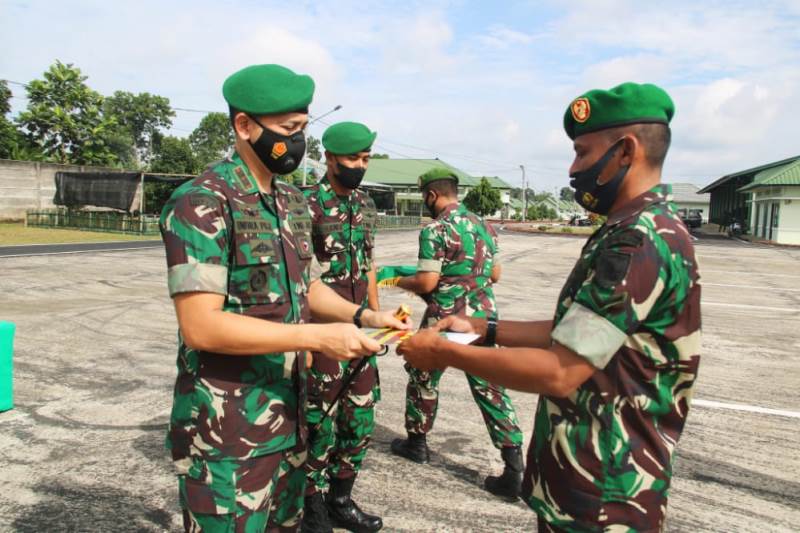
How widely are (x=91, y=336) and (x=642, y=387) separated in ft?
24.3

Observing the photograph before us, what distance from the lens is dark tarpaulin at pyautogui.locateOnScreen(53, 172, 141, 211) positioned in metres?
25.0

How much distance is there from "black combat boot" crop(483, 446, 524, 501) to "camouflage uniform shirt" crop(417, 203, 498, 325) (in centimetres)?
95

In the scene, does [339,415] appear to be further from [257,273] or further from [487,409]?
[257,273]

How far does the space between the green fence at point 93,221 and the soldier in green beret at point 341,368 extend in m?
25.0

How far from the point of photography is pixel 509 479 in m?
3.63

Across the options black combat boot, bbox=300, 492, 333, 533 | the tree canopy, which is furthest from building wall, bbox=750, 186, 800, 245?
black combat boot, bbox=300, 492, 333, 533

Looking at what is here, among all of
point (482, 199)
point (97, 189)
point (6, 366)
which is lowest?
point (6, 366)

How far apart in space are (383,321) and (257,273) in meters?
0.72

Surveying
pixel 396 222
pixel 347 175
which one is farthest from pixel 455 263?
pixel 396 222

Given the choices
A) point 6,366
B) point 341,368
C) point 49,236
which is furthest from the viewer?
point 49,236

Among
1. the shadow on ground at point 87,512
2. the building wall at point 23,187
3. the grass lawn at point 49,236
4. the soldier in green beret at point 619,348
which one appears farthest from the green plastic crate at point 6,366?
the building wall at point 23,187

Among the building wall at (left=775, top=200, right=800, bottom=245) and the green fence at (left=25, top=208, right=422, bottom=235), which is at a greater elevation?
the building wall at (left=775, top=200, right=800, bottom=245)

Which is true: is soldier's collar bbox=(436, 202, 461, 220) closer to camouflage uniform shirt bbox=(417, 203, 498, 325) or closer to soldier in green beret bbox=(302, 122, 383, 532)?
camouflage uniform shirt bbox=(417, 203, 498, 325)

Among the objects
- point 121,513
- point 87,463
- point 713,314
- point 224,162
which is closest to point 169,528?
point 121,513
